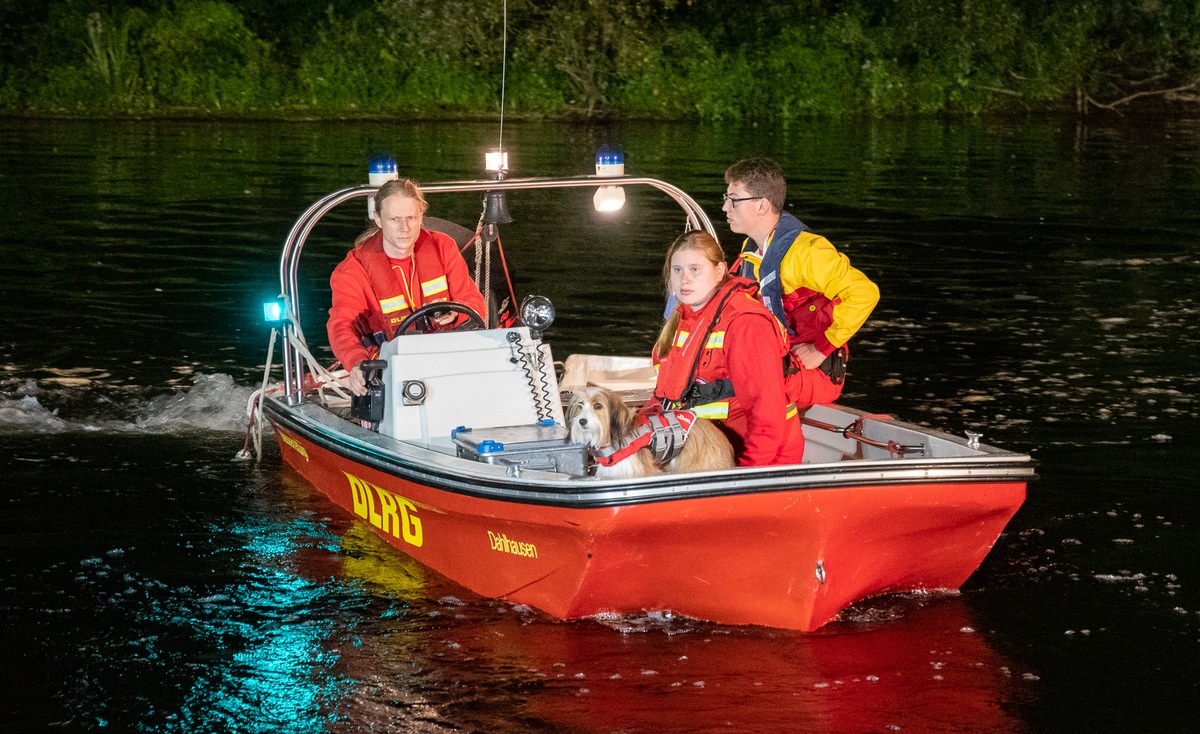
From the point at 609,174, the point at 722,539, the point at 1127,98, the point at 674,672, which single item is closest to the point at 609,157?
the point at 609,174

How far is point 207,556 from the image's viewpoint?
5969 mm

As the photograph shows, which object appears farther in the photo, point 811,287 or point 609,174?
point 609,174

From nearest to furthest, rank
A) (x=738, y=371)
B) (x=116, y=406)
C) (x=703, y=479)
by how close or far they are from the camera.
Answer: (x=703, y=479) → (x=738, y=371) → (x=116, y=406)

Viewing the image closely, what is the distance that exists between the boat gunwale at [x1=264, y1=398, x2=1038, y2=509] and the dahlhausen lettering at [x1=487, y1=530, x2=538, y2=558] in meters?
0.20

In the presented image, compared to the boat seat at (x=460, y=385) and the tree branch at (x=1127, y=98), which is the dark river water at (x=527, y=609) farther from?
the tree branch at (x=1127, y=98)

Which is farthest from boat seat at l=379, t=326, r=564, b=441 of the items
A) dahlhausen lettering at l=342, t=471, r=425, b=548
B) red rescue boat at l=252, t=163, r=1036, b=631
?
dahlhausen lettering at l=342, t=471, r=425, b=548

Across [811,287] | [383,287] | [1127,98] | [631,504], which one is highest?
[1127,98]

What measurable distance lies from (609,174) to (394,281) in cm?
106

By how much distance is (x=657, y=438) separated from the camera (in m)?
4.72

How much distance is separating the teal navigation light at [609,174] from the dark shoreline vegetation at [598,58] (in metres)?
21.9

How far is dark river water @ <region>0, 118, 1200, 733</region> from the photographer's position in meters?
4.59

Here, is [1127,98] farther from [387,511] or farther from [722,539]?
[722,539]

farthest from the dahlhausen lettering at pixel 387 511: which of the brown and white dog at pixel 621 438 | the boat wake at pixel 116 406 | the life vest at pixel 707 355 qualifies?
the boat wake at pixel 116 406

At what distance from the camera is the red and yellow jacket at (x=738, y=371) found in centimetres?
480
